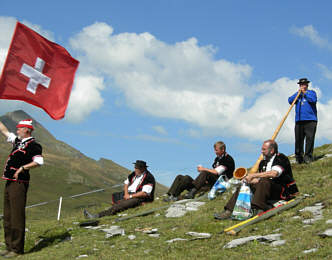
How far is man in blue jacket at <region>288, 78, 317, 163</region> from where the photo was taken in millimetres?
13555

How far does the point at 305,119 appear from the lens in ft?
44.7

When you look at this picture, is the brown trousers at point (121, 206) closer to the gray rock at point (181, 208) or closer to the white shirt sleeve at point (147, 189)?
the white shirt sleeve at point (147, 189)

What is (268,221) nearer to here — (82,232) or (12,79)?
(82,232)

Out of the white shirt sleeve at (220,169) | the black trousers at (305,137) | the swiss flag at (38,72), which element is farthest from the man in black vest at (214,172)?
the swiss flag at (38,72)

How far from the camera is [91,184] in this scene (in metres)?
160

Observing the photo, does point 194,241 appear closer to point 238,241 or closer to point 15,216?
point 238,241

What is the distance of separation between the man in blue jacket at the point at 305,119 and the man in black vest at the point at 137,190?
5267 mm

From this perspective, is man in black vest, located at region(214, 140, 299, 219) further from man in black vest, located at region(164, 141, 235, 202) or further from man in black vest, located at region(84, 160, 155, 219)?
man in black vest, located at region(84, 160, 155, 219)

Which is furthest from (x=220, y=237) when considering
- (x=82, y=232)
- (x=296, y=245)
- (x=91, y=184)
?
(x=91, y=184)

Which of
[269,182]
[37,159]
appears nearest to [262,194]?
[269,182]

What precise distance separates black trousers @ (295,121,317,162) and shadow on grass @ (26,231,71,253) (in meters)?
8.26

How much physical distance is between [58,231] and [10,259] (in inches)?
83.1

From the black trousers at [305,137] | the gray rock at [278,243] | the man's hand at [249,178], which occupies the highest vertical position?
the black trousers at [305,137]

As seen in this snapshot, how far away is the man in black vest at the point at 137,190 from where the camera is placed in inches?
→ 480
